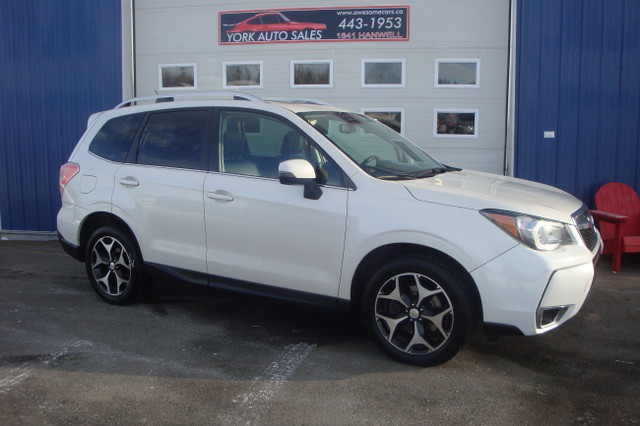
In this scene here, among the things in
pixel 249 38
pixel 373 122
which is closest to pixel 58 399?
pixel 373 122

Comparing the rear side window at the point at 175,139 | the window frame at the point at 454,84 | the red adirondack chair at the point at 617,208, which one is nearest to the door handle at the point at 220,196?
the rear side window at the point at 175,139

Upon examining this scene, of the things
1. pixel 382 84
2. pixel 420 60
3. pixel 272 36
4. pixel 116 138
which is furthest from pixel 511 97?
pixel 116 138

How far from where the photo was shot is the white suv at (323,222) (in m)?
3.88

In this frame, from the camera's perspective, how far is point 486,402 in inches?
145

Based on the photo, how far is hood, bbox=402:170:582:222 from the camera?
397 centimetres

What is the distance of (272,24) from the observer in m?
8.49

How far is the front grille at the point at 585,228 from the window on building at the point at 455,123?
12.3ft

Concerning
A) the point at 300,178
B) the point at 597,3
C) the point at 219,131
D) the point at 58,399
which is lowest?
the point at 58,399

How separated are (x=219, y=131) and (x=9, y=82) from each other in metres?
6.01

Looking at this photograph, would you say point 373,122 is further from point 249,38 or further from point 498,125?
point 249,38

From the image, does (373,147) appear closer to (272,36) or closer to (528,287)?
(528,287)

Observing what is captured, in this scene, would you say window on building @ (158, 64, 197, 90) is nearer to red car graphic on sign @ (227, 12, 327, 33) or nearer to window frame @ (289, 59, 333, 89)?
red car graphic on sign @ (227, 12, 327, 33)

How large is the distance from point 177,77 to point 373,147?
4963 mm

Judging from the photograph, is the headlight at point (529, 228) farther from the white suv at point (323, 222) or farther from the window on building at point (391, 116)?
the window on building at point (391, 116)
